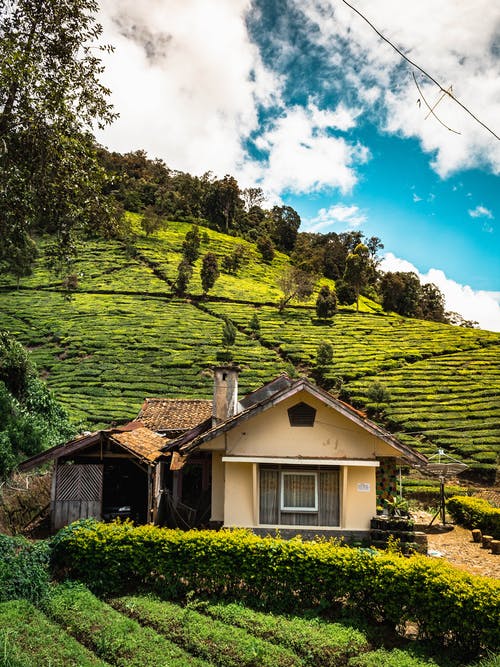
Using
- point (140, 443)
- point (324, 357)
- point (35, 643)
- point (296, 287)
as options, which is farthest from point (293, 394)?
→ point (296, 287)

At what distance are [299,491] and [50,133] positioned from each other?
13209mm

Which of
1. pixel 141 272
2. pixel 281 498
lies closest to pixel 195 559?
pixel 281 498

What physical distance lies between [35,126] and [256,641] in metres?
14.4

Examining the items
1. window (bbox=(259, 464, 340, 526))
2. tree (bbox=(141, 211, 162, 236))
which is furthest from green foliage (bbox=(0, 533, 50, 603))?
tree (bbox=(141, 211, 162, 236))

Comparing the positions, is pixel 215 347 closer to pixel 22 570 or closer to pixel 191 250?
pixel 191 250

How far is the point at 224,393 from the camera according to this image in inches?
639

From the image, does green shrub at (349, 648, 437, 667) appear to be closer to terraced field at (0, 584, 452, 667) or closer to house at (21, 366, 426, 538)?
terraced field at (0, 584, 452, 667)

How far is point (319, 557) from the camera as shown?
34.1 ft

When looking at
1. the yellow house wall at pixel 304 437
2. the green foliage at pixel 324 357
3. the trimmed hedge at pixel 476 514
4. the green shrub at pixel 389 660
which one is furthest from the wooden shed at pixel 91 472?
the green foliage at pixel 324 357

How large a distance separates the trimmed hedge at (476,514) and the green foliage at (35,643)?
16047mm

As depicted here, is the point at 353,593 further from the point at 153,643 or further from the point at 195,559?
the point at 153,643

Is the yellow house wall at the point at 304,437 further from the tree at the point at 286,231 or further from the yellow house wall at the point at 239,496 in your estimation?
the tree at the point at 286,231

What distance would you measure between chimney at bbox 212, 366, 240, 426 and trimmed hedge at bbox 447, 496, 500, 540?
36.6 ft

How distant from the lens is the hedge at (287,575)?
891cm
